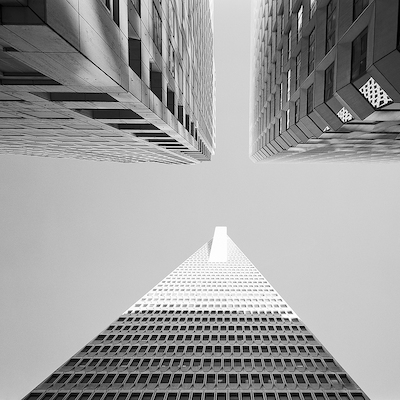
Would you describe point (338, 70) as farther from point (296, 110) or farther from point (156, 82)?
point (156, 82)

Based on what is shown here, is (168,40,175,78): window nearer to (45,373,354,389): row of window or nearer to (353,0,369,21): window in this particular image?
(353,0,369,21): window

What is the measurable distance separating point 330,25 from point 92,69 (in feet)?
45.2

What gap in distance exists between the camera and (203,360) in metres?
39.9

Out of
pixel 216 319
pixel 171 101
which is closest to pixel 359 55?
pixel 171 101

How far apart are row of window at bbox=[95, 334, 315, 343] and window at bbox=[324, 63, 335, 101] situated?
40.2m

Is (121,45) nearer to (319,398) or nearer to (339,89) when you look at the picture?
(339,89)

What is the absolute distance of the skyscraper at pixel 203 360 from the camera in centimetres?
3344

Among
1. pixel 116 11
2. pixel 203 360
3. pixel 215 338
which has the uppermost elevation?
pixel 116 11

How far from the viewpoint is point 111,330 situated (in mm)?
51531

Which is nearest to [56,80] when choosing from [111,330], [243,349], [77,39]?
[77,39]

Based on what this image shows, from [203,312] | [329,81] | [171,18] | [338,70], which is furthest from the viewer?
[203,312]

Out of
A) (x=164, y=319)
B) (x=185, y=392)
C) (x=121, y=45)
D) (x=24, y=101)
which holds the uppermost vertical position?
(x=121, y=45)

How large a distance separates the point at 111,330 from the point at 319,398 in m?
35.4

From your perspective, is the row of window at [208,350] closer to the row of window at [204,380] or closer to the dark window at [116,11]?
the row of window at [204,380]
